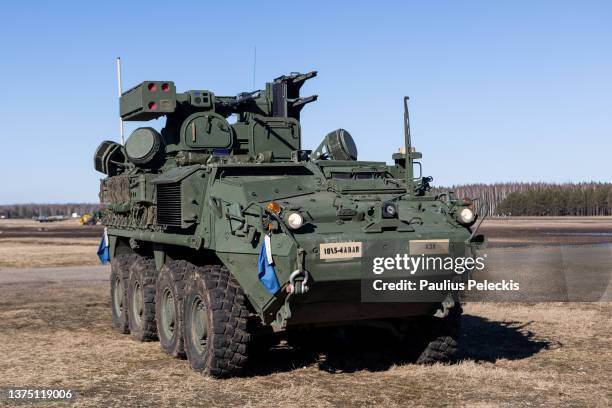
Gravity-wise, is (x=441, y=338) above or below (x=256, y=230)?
below

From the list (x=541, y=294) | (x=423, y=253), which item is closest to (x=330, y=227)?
(x=423, y=253)

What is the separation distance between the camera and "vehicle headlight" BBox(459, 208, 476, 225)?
10.2 m

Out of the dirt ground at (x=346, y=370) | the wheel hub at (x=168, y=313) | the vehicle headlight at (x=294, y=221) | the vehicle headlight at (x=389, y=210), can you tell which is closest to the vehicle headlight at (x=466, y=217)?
the vehicle headlight at (x=389, y=210)

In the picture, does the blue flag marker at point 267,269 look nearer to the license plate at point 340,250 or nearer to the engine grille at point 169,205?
the license plate at point 340,250

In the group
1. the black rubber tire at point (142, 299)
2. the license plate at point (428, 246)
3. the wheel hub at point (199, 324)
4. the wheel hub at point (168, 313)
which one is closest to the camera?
the license plate at point (428, 246)

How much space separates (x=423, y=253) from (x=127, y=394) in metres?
3.76

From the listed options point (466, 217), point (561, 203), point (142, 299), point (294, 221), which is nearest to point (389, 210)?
point (466, 217)

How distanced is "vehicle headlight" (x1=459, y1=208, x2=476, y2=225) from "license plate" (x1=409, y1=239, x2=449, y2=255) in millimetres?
484

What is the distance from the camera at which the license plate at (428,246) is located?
31.7 ft

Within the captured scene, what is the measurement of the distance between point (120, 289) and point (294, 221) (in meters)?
6.71

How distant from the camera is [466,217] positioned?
10.2 m

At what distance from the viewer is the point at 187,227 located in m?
10.7

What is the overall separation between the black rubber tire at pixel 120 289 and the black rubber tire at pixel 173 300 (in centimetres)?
223

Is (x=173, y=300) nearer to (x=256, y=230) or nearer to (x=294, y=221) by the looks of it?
(x=256, y=230)
